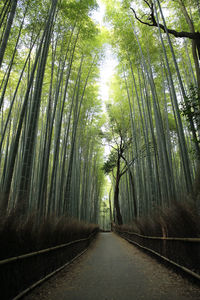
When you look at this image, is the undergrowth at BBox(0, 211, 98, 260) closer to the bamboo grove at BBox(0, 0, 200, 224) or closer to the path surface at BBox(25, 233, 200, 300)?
the bamboo grove at BBox(0, 0, 200, 224)

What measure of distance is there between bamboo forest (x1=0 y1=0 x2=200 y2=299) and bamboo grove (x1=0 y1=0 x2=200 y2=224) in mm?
30

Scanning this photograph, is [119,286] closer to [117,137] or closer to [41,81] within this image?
[41,81]

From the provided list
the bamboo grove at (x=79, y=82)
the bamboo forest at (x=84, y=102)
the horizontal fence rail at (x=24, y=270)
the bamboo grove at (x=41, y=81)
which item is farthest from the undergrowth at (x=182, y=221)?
the bamboo grove at (x=41, y=81)

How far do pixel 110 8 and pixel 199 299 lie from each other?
8252mm

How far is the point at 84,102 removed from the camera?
315 inches

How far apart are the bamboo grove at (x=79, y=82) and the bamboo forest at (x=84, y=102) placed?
0.03 m

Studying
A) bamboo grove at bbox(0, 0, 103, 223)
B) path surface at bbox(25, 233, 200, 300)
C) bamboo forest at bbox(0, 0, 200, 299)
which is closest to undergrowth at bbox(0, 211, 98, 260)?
bamboo forest at bbox(0, 0, 200, 299)

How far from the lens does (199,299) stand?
1431 mm

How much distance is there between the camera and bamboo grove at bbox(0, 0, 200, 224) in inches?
133

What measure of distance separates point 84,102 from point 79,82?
7.69 ft

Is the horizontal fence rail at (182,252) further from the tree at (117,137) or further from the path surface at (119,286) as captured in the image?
the tree at (117,137)

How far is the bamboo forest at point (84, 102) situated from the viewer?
2.52 metres

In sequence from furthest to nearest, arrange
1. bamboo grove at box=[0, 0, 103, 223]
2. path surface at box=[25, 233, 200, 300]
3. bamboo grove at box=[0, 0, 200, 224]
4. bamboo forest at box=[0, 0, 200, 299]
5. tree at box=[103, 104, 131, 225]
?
tree at box=[103, 104, 131, 225]
bamboo grove at box=[0, 0, 200, 224]
bamboo grove at box=[0, 0, 103, 223]
bamboo forest at box=[0, 0, 200, 299]
path surface at box=[25, 233, 200, 300]

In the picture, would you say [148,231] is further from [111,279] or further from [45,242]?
[45,242]
